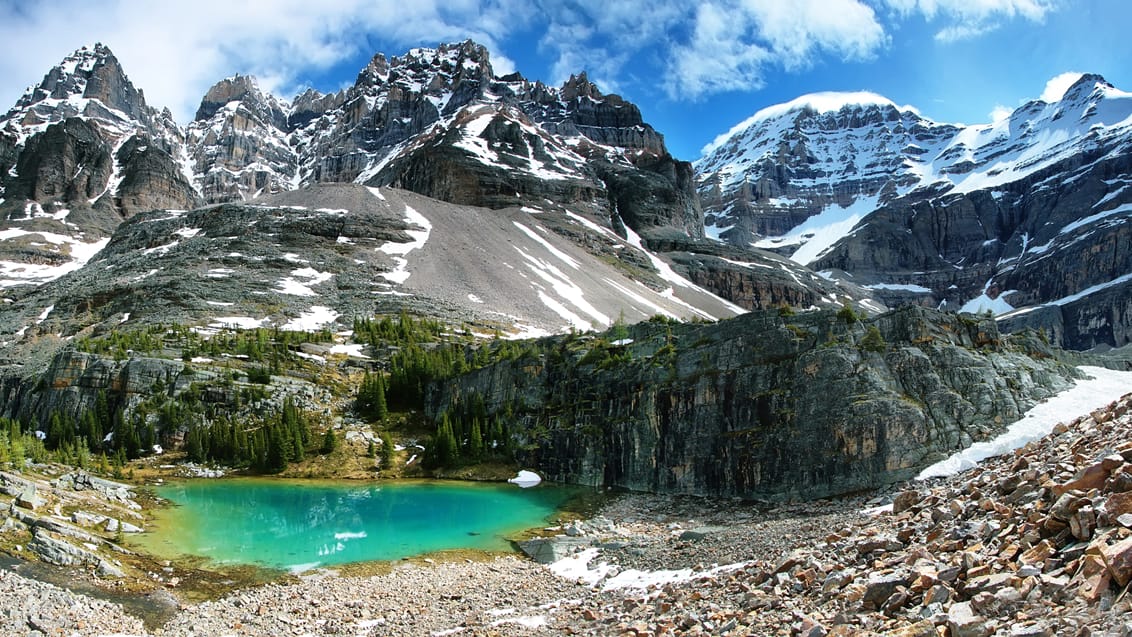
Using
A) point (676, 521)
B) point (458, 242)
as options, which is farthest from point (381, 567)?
point (458, 242)

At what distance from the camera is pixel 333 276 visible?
354 feet

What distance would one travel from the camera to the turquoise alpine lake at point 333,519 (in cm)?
2908

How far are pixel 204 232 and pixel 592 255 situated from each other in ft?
257

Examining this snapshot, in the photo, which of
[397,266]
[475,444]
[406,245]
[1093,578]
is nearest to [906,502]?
[1093,578]

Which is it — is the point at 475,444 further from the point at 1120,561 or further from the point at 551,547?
the point at 1120,561

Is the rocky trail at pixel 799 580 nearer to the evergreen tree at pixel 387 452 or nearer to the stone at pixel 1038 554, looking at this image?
the stone at pixel 1038 554

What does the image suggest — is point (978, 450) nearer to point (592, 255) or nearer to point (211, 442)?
point (211, 442)

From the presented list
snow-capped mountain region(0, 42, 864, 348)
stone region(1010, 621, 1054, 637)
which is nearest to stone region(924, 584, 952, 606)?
stone region(1010, 621, 1054, 637)

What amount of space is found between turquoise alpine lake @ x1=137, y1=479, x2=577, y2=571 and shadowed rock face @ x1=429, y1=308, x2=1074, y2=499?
6115mm

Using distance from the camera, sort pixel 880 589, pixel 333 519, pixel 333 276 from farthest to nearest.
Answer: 1. pixel 333 276
2. pixel 333 519
3. pixel 880 589

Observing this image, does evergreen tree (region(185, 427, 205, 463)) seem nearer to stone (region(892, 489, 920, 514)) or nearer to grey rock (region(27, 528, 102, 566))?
grey rock (region(27, 528, 102, 566))

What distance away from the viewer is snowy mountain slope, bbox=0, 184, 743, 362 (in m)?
92.0

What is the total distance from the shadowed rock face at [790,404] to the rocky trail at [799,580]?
3.21 meters

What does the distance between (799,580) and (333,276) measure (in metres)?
103
